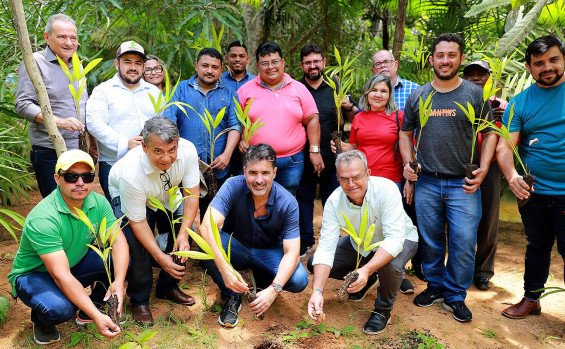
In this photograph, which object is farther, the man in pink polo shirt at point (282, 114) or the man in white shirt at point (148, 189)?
the man in pink polo shirt at point (282, 114)

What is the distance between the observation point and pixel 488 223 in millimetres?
3508

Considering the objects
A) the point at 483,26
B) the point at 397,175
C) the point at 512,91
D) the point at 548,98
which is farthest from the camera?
the point at 483,26

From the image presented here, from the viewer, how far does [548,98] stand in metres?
2.84

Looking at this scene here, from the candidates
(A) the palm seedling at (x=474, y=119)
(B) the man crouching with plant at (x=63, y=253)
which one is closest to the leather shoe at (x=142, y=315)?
(B) the man crouching with plant at (x=63, y=253)

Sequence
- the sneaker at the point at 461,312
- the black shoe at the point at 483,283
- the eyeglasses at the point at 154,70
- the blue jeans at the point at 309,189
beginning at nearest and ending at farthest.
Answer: the sneaker at the point at 461,312
the black shoe at the point at 483,283
the blue jeans at the point at 309,189
the eyeglasses at the point at 154,70

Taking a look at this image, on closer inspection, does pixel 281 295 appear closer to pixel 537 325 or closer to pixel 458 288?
pixel 458 288

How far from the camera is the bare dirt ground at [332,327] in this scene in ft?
9.23

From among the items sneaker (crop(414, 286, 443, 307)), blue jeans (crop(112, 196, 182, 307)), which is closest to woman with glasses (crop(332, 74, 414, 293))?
sneaker (crop(414, 286, 443, 307))

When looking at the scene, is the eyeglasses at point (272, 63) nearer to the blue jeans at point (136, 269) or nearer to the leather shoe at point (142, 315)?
the blue jeans at point (136, 269)

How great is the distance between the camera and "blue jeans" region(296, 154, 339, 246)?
4.06 metres

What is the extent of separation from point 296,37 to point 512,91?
3563 mm

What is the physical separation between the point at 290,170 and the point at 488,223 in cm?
164

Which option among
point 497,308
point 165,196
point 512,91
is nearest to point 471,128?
point 497,308

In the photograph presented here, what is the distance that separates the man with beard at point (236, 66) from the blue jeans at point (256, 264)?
5.24ft
